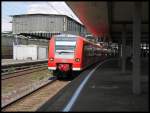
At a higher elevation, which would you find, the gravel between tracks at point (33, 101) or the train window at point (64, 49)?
the train window at point (64, 49)

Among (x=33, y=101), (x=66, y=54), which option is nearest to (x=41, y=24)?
(x=66, y=54)

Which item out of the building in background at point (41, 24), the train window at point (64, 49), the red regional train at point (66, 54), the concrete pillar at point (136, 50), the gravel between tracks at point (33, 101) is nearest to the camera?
the concrete pillar at point (136, 50)

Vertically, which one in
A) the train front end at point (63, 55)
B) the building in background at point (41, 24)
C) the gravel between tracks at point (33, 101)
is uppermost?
the building in background at point (41, 24)

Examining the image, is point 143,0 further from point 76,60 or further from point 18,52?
point 18,52

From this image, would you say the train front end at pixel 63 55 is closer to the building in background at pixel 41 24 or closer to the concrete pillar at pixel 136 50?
the concrete pillar at pixel 136 50

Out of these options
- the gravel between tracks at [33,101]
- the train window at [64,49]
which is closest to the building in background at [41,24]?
the train window at [64,49]

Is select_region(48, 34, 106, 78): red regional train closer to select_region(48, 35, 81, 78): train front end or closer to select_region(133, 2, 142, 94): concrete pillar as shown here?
select_region(48, 35, 81, 78): train front end

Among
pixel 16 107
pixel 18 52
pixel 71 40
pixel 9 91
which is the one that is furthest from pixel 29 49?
pixel 16 107

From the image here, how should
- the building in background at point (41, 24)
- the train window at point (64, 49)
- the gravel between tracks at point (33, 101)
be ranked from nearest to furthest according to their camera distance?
the gravel between tracks at point (33, 101), the train window at point (64, 49), the building in background at point (41, 24)

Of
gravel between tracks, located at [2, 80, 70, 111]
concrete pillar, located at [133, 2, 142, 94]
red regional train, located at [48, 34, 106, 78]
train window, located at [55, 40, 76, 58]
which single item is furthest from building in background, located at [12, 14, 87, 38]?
concrete pillar, located at [133, 2, 142, 94]

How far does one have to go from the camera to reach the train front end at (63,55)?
2792 cm

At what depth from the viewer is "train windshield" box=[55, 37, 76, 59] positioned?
28.1 metres

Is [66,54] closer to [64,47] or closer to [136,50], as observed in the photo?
[64,47]

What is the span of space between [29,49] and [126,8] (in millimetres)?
65145
